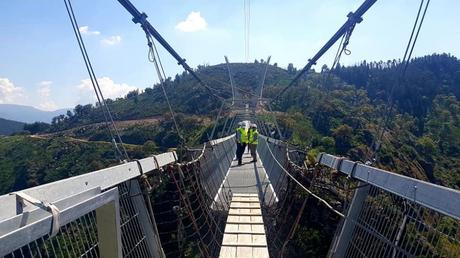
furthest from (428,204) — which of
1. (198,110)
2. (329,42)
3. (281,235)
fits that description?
(198,110)

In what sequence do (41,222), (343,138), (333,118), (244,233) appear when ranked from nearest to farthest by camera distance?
(41,222), (244,233), (343,138), (333,118)

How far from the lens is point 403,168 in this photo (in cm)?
3325

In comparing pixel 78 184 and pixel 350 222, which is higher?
pixel 78 184

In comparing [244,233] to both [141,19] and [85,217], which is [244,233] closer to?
[85,217]

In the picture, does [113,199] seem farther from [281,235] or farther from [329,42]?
[329,42]

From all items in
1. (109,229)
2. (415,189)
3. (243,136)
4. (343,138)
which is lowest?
(343,138)

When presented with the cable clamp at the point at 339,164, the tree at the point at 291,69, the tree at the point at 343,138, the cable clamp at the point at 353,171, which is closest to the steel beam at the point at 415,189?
the cable clamp at the point at 353,171

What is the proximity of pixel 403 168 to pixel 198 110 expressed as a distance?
37686 mm

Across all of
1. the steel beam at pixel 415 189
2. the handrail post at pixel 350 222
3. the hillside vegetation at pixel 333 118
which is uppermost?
the steel beam at pixel 415 189

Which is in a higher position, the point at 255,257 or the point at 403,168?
the point at 255,257

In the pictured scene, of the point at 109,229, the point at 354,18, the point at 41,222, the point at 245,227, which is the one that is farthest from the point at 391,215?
the point at 354,18

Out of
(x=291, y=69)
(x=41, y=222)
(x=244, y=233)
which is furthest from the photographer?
(x=291, y=69)

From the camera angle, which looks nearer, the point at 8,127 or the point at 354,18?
the point at 354,18

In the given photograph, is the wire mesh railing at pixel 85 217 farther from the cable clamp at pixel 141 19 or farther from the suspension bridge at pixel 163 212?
the cable clamp at pixel 141 19
